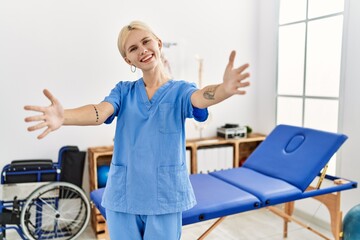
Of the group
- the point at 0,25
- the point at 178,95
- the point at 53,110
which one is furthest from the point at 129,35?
the point at 0,25

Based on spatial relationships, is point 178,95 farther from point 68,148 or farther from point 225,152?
point 225,152

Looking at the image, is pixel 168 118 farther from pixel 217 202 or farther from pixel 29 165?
pixel 29 165

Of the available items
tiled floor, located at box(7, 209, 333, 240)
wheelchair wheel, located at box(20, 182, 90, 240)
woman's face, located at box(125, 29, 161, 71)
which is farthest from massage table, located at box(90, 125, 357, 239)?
woman's face, located at box(125, 29, 161, 71)

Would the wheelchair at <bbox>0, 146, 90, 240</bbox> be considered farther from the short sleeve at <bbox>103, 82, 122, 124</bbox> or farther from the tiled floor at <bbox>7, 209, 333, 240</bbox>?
the short sleeve at <bbox>103, 82, 122, 124</bbox>

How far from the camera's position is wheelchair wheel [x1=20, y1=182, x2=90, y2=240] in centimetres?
271

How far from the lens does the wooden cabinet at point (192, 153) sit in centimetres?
302

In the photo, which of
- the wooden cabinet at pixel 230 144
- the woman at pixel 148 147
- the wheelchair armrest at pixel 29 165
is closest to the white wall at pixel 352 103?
the wooden cabinet at pixel 230 144

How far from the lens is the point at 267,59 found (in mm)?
3793

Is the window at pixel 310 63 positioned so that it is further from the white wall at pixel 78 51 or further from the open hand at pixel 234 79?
the open hand at pixel 234 79

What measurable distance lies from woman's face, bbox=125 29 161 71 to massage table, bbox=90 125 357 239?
904 mm

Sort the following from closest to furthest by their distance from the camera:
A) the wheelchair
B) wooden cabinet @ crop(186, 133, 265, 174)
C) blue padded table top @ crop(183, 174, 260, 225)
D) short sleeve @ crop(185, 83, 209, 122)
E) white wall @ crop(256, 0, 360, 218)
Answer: short sleeve @ crop(185, 83, 209, 122) < blue padded table top @ crop(183, 174, 260, 225) < the wheelchair < white wall @ crop(256, 0, 360, 218) < wooden cabinet @ crop(186, 133, 265, 174)

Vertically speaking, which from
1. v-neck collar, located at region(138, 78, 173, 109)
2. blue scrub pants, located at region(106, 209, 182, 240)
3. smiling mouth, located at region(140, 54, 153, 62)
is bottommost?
blue scrub pants, located at region(106, 209, 182, 240)

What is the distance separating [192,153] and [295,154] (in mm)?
1068

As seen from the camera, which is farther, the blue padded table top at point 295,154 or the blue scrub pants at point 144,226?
the blue padded table top at point 295,154
